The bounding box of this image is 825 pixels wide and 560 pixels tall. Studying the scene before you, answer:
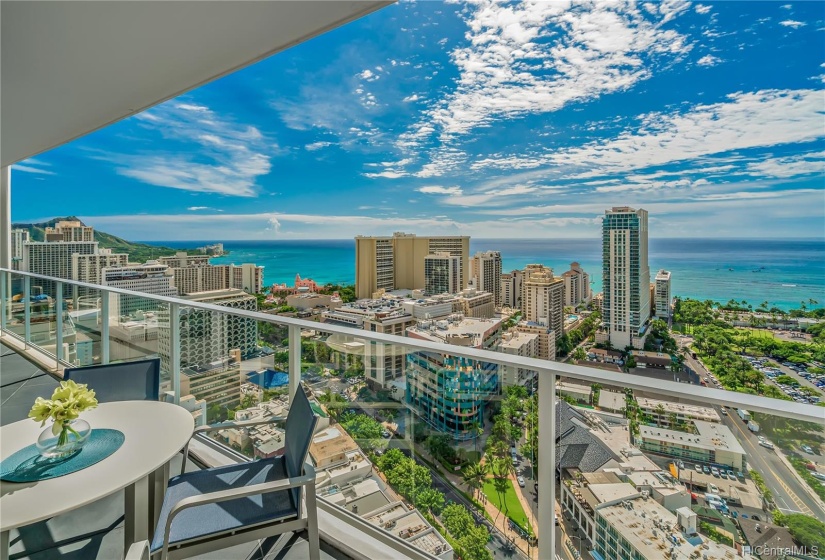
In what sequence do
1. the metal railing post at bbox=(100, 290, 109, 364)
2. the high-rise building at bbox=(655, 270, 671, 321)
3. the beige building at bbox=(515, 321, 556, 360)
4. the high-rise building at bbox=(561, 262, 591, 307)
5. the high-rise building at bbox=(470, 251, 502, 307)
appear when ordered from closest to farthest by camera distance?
the metal railing post at bbox=(100, 290, 109, 364), the beige building at bbox=(515, 321, 556, 360), the high-rise building at bbox=(655, 270, 671, 321), the high-rise building at bbox=(561, 262, 591, 307), the high-rise building at bbox=(470, 251, 502, 307)

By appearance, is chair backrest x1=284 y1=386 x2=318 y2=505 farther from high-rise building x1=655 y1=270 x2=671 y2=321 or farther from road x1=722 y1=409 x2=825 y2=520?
high-rise building x1=655 y1=270 x2=671 y2=321

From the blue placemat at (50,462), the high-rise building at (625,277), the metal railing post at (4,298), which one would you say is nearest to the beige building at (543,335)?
the high-rise building at (625,277)

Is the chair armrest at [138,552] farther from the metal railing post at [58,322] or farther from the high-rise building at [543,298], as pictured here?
the high-rise building at [543,298]

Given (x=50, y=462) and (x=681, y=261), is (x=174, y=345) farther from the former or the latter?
(x=681, y=261)

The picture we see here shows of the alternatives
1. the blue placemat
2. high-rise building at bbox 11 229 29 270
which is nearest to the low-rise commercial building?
the blue placemat

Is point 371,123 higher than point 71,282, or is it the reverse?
point 371,123

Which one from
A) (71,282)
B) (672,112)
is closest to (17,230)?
(71,282)

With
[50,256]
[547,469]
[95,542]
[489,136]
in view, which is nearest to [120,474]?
[95,542]

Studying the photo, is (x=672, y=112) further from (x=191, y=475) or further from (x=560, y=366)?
(x=191, y=475)
